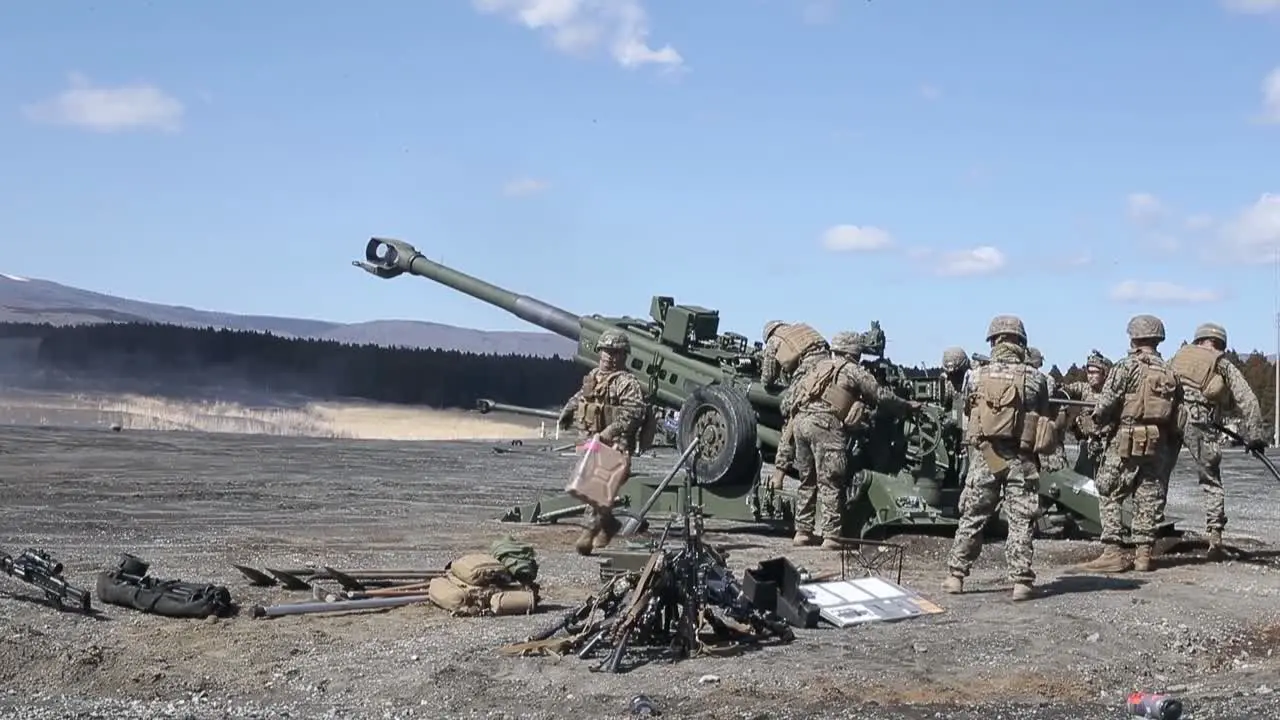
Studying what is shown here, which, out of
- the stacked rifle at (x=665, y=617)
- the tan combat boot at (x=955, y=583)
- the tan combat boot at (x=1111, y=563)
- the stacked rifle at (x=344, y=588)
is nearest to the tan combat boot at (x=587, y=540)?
the stacked rifle at (x=344, y=588)

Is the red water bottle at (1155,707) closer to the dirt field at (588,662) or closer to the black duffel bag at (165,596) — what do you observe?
the dirt field at (588,662)

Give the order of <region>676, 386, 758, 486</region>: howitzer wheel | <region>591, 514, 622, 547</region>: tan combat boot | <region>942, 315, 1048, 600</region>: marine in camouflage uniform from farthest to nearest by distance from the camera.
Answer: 1. <region>676, 386, 758, 486</region>: howitzer wheel
2. <region>591, 514, 622, 547</region>: tan combat boot
3. <region>942, 315, 1048, 600</region>: marine in camouflage uniform

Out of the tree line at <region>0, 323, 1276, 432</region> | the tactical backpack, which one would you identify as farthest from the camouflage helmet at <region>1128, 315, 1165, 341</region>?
the tree line at <region>0, 323, 1276, 432</region>

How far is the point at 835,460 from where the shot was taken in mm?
11570

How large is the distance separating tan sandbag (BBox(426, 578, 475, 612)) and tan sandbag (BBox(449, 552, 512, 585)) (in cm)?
6

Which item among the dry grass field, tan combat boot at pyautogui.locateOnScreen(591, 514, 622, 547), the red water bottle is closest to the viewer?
the red water bottle

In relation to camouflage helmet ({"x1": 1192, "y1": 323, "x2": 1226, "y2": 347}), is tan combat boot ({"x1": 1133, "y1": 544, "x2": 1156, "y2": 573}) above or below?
below

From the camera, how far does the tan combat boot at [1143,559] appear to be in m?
10.5

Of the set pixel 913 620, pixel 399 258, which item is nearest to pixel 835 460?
pixel 913 620

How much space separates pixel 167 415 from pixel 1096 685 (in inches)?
1144

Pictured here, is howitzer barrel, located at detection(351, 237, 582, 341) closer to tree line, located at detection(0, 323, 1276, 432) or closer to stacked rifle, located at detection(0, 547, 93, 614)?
stacked rifle, located at detection(0, 547, 93, 614)

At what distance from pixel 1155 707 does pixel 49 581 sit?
5.58 metres

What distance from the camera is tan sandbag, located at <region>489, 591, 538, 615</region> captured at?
821cm

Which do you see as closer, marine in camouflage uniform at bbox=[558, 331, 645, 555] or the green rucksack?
the green rucksack
